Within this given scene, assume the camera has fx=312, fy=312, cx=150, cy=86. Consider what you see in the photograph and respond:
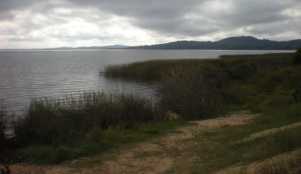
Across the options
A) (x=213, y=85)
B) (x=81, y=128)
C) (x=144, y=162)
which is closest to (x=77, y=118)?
(x=81, y=128)

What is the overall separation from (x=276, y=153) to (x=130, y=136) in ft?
16.5

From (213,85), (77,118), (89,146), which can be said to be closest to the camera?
(89,146)

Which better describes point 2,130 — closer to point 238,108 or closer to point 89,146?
point 89,146

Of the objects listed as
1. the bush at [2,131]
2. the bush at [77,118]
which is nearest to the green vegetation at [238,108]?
the bush at [77,118]

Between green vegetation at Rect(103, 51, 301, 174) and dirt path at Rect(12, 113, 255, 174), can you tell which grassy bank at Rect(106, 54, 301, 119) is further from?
dirt path at Rect(12, 113, 255, 174)

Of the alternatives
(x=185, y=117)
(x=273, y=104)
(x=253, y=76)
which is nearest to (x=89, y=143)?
(x=185, y=117)

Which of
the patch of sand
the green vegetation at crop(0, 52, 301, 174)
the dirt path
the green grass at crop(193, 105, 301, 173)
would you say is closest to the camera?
the patch of sand

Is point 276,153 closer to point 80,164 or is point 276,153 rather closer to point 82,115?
point 80,164

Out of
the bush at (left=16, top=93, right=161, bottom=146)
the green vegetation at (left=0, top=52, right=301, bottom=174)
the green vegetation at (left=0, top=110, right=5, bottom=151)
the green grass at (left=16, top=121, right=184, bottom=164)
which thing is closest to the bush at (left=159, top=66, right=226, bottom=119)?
the green vegetation at (left=0, top=52, right=301, bottom=174)

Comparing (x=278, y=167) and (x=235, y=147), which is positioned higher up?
(x=278, y=167)

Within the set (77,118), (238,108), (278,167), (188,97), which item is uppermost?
(278,167)

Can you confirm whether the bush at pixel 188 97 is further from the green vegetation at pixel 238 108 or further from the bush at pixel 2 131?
the bush at pixel 2 131

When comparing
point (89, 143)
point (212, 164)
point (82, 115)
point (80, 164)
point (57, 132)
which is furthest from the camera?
point (82, 115)

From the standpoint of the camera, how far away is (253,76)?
30.6 meters
